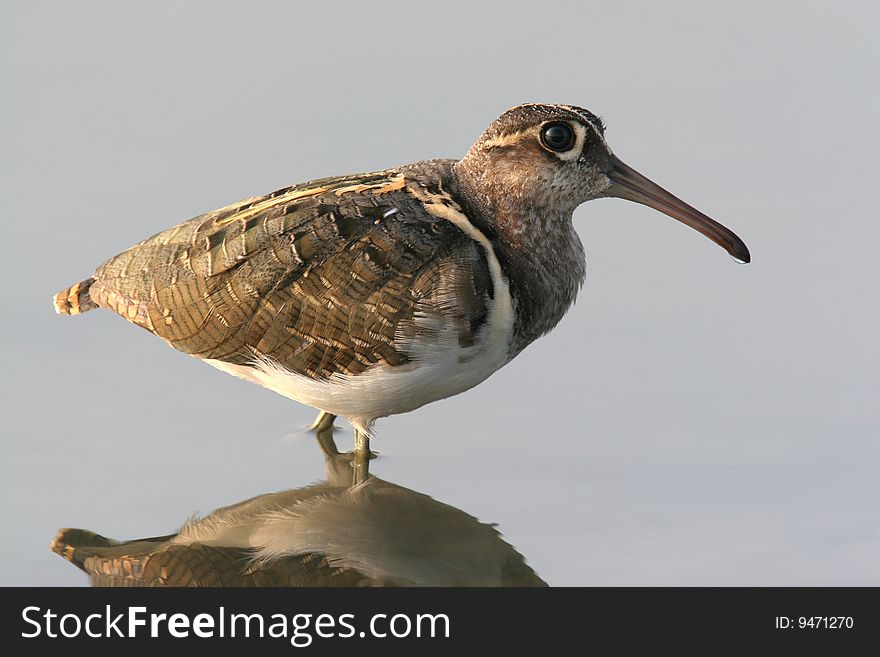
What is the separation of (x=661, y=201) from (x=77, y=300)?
13.8ft

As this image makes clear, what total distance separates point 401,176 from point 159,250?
1.76 metres

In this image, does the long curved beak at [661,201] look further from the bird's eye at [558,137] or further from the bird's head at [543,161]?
the bird's eye at [558,137]

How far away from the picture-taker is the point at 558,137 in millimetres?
10039

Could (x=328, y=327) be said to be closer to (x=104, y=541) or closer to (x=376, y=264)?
(x=376, y=264)

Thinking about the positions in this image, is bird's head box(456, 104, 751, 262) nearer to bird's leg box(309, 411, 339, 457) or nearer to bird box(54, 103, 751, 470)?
bird box(54, 103, 751, 470)

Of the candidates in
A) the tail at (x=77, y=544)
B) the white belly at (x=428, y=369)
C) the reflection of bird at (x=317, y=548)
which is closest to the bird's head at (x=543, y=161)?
the white belly at (x=428, y=369)

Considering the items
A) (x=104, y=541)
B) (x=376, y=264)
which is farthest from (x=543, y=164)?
Result: (x=104, y=541)

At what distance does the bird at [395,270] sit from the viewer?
9.68 metres

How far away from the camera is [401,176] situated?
33.7 feet

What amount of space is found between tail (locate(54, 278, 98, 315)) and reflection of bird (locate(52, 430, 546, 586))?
192 cm

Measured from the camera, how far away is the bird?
9.68 meters

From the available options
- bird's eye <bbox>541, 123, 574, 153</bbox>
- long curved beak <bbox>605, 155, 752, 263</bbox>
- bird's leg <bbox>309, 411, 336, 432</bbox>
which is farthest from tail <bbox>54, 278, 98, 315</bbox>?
long curved beak <bbox>605, 155, 752, 263</bbox>

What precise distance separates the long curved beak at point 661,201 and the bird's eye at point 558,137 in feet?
1.28

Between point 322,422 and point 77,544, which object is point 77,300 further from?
point 77,544
